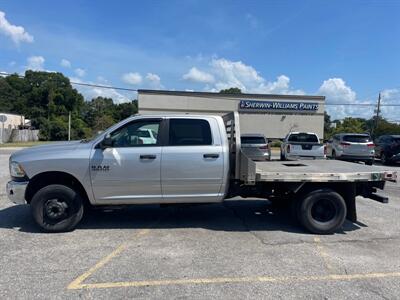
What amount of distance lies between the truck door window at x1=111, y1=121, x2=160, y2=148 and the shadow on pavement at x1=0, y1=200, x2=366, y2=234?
126cm

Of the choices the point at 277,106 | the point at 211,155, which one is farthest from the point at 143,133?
the point at 277,106

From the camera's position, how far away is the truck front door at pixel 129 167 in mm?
6059

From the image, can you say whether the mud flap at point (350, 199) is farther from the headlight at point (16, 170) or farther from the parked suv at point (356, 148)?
the parked suv at point (356, 148)

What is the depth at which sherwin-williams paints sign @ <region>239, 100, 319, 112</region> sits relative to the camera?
45.9 metres

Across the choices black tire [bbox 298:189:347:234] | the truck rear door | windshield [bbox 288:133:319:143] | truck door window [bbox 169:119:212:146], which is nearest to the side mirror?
the truck rear door

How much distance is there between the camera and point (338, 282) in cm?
435

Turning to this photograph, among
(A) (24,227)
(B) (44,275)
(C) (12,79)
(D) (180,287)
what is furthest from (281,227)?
(C) (12,79)

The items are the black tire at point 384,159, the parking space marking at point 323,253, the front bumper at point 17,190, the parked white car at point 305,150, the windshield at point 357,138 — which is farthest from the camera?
the black tire at point 384,159

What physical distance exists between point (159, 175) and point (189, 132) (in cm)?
91

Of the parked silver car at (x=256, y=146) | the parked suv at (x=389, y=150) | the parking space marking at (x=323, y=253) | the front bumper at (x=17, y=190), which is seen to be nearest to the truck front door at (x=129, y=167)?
the front bumper at (x=17, y=190)

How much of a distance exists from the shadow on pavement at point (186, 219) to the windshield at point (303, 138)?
9.17m

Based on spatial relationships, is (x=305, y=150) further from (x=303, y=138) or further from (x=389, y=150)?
(x=389, y=150)

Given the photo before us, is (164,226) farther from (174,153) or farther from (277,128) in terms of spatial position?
(277,128)

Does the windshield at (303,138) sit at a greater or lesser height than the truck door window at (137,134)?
greater
